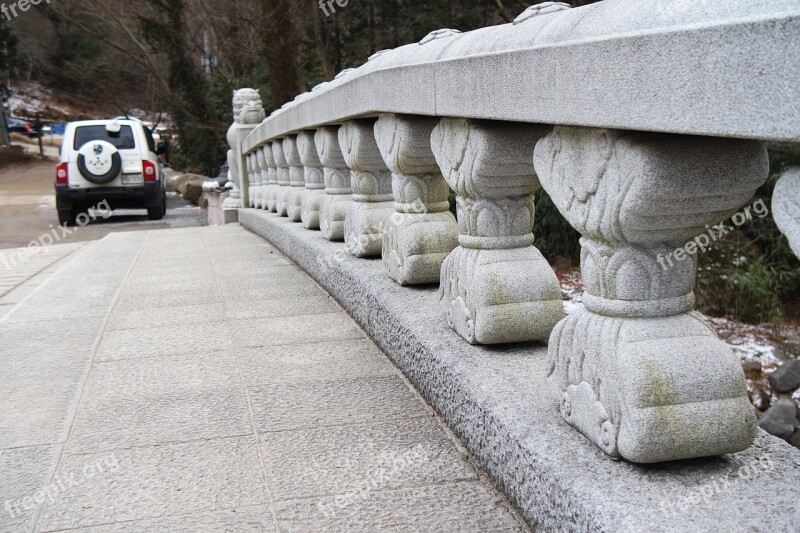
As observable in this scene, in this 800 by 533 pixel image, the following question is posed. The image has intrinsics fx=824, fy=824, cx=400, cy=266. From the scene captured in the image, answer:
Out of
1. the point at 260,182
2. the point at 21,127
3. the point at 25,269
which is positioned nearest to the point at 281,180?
the point at 260,182

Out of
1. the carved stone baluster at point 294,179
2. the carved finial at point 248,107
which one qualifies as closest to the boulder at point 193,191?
the carved finial at point 248,107

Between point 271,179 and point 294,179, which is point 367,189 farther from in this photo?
point 271,179

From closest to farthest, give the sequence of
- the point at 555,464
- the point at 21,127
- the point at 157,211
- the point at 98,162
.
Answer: the point at 555,464
the point at 98,162
the point at 157,211
the point at 21,127

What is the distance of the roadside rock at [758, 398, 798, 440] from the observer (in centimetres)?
566

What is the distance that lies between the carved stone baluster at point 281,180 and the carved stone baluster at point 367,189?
117 inches

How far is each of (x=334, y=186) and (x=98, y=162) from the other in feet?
43.2

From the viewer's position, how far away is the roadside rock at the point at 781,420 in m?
5.66

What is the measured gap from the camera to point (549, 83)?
6.38 feet

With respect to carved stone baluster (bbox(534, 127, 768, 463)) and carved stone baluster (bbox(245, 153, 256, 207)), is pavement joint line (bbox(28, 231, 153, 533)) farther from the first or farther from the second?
carved stone baluster (bbox(245, 153, 256, 207))

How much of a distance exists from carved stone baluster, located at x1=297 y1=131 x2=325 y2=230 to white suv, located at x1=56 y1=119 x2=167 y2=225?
12133mm

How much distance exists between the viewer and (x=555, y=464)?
1.89 meters

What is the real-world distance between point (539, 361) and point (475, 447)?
1.17 ft

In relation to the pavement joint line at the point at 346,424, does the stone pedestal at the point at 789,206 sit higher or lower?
higher

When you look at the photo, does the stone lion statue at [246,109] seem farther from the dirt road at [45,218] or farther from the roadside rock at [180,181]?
the roadside rock at [180,181]
